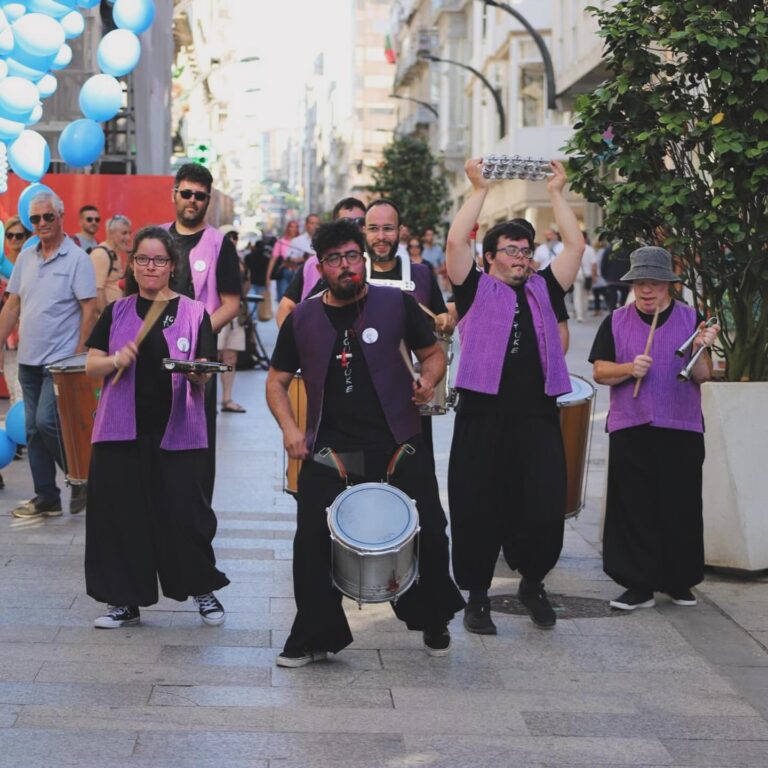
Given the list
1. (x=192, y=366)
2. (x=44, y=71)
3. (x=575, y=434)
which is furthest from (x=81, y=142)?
(x=192, y=366)

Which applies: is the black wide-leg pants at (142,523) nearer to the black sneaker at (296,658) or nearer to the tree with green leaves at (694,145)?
the black sneaker at (296,658)

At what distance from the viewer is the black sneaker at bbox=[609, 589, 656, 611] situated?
727cm

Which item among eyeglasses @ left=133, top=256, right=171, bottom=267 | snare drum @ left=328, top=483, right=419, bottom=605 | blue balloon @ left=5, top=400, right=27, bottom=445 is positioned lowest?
blue balloon @ left=5, top=400, right=27, bottom=445

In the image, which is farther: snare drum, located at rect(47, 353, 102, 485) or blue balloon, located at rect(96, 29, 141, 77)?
blue balloon, located at rect(96, 29, 141, 77)

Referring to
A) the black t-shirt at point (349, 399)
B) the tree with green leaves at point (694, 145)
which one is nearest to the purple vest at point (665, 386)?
the tree with green leaves at point (694, 145)

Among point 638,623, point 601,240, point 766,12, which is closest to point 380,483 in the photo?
point 638,623

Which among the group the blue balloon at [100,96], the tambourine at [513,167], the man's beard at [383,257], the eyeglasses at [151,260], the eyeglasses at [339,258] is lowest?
the man's beard at [383,257]

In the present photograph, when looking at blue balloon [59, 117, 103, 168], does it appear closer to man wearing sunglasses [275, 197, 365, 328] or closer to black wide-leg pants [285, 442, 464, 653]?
man wearing sunglasses [275, 197, 365, 328]

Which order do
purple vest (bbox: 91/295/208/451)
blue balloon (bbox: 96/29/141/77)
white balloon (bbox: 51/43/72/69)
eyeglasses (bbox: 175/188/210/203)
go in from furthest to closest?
blue balloon (bbox: 96/29/141/77) → white balloon (bbox: 51/43/72/69) → eyeglasses (bbox: 175/188/210/203) → purple vest (bbox: 91/295/208/451)

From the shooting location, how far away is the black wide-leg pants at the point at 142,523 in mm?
6566

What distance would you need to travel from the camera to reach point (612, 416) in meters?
7.44

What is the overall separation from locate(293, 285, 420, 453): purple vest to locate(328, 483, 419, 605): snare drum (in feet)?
1.05

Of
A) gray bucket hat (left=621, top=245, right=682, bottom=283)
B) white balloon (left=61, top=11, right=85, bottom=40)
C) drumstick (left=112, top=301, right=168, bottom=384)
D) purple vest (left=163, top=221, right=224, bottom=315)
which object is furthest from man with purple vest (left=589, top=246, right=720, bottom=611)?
white balloon (left=61, top=11, right=85, bottom=40)

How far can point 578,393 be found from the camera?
26.3 feet
